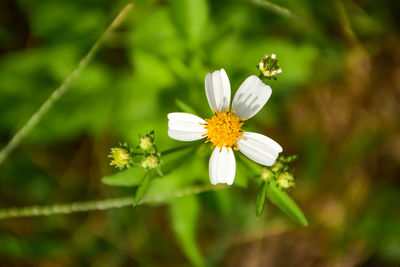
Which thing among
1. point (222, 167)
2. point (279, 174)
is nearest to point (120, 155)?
point (222, 167)

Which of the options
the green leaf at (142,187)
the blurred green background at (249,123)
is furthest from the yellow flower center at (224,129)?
the blurred green background at (249,123)

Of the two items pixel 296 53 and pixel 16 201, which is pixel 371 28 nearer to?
pixel 296 53

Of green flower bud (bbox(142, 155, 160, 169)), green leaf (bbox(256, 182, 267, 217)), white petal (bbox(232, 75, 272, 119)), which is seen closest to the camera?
green leaf (bbox(256, 182, 267, 217))

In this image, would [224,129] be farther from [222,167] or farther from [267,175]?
[267,175]

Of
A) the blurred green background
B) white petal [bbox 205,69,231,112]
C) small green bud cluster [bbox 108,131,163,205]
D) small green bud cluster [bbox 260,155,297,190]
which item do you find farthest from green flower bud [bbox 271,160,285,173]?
the blurred green background

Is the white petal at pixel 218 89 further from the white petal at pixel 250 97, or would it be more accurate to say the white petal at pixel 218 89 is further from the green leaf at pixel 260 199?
the green leaf at pixel 260 199

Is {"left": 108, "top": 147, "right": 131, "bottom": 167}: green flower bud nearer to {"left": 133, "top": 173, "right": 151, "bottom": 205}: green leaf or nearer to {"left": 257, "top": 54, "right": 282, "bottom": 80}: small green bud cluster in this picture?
{"left": 133, "top": 173, "right": 151, "bottom": 205}: green leaf
